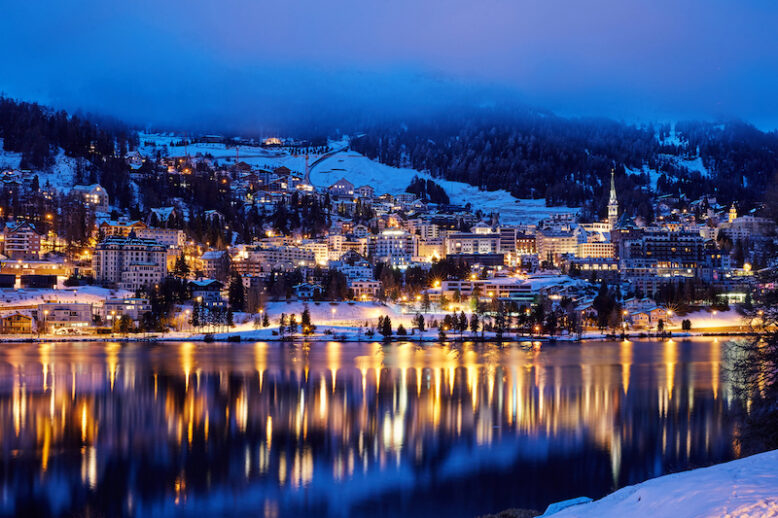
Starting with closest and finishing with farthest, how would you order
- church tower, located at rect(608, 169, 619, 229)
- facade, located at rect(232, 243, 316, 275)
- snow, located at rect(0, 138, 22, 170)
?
facade, located at rect(232, 243, 316, 275), snow, located at rect(0, 138, 22, 170), church tower, located at rect(608, 169, 619, 229)

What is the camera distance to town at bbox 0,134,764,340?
136ft

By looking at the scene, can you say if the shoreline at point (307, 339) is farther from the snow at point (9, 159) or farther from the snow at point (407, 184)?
the snow at point (407, 184)

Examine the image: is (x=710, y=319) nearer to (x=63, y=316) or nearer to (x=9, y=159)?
(x=63, y=316)

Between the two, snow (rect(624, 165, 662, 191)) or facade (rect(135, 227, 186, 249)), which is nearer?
facade (rect(135, 227, 186, 249))

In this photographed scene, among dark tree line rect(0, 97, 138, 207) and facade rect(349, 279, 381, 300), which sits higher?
dark tree line rect(0, 97, 138, 207)

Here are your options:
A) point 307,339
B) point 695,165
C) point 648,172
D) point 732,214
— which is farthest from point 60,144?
point 695,165

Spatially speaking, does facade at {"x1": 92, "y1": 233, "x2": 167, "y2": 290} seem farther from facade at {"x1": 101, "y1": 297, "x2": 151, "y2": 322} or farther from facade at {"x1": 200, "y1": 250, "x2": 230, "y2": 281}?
facade at {"x1": 101, "y1": 297, "x2": 151, "y2": 322}

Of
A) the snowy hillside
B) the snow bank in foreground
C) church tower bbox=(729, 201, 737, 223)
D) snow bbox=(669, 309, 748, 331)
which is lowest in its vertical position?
snow bbox=(669, 309, 748, 331)

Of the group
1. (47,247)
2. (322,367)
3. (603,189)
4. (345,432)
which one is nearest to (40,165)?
(47,247)

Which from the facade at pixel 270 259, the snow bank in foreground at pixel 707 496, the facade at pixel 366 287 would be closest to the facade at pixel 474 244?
the facade at pixel 270 259

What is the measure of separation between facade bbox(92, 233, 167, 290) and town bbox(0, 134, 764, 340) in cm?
12

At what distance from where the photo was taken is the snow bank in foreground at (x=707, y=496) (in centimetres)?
458

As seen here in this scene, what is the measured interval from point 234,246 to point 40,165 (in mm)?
19556

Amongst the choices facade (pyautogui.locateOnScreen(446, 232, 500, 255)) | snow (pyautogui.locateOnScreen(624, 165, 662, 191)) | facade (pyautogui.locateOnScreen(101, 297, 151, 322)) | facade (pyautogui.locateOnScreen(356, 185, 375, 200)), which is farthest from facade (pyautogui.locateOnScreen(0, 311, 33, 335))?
snow (pyautogui.locateOnScreen(624, 165, 662, 191))
